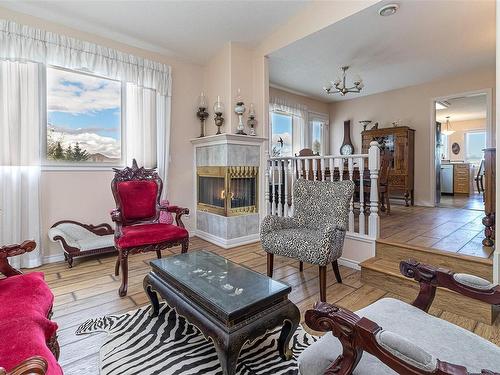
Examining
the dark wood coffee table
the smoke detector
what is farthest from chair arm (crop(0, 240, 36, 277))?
the smoke detector

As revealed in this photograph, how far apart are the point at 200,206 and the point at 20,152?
2292 millimetres

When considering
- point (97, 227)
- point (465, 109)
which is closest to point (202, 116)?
point (97, 227)

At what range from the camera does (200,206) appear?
166 inches

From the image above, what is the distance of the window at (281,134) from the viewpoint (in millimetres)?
5828

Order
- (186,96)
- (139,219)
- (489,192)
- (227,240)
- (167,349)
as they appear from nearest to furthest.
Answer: (167,349), (489,192), (139,219), (227,240), (186,96)

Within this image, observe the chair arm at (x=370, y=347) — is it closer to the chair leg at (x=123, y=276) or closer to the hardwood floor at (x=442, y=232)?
the chair leg at (x=123, y=276)

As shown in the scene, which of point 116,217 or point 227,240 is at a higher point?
point 116,217

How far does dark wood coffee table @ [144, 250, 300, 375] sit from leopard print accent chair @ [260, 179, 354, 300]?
0.63m

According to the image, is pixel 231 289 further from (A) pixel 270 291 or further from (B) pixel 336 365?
(B) pixel 336 365

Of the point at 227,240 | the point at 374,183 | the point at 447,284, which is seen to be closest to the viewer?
the point at 447,284

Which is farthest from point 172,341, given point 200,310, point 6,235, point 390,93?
point 390,93

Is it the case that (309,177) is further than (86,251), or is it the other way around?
(309,177)

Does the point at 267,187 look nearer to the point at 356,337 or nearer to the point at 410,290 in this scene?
the point at 410,290

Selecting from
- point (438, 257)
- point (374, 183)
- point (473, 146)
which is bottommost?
point (438, 257)
